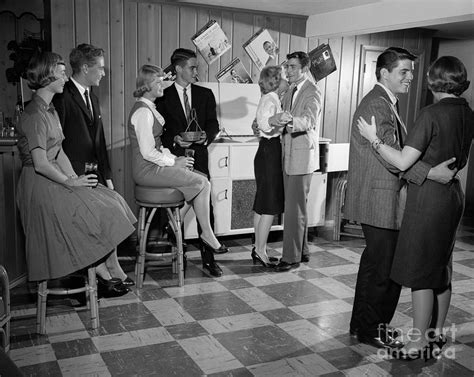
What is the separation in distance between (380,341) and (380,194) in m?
0.87

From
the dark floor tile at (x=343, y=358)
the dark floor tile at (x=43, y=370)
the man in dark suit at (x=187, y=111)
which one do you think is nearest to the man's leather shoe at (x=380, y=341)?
the dark floor tile at (x=343, y=358)

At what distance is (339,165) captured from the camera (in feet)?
17.9

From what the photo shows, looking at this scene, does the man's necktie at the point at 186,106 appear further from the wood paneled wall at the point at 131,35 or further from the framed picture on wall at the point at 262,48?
the framed picture on wall at the point at 262,48

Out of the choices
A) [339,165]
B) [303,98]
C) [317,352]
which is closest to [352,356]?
[317,352]

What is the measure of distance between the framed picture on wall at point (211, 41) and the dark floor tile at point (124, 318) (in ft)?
8.67

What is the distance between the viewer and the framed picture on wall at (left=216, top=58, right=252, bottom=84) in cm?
520

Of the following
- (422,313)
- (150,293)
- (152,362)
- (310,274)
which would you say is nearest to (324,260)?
(310,274)

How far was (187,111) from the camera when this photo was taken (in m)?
4.15

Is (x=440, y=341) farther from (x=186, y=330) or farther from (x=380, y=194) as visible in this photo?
(x=186, y=330)

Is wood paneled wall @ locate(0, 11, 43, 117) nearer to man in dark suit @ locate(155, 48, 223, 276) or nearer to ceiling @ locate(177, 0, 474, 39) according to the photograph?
ceiling @ locate(177, 0, 474, 39)

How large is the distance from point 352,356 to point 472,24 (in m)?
4.49

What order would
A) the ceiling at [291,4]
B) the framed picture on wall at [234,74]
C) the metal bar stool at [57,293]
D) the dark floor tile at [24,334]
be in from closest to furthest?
the dark floor tile at [24,334] < the metal bar stool at [57,293] < the ceiling at [291,4] < the framed picture on wall at [234,74]

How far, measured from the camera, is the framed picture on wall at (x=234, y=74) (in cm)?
520

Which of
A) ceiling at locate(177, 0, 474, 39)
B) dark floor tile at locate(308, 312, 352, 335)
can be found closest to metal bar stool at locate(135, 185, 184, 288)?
dark floor tile at locate(308, 312, 352, 335)
